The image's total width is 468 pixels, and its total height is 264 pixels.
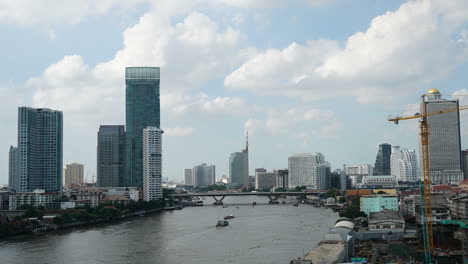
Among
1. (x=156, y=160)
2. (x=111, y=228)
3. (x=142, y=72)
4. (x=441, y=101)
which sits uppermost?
(x=142, y=72)

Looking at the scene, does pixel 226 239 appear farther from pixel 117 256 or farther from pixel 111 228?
pixel 111 228

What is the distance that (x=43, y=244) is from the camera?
79.7 ft

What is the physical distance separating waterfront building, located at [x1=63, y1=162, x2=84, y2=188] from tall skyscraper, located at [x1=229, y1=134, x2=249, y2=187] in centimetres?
4317

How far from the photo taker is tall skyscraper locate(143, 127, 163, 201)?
54.7 meters

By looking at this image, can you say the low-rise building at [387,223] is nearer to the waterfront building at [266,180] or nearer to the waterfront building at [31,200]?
the waterfront building at [31,200]

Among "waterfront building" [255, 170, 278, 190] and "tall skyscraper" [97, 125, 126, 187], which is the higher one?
"tall skyscraper" [97, 125, 126, 187]

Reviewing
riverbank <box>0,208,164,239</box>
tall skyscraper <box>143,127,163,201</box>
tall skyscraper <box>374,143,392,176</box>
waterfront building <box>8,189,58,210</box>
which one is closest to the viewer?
riverbank <box>0,208,164,239</box>

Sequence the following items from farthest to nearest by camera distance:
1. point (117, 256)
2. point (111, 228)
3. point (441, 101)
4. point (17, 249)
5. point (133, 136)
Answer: point (133, 136) < point (441, 101) < point (111, 228) < point (17, 249) < point (117, 256)

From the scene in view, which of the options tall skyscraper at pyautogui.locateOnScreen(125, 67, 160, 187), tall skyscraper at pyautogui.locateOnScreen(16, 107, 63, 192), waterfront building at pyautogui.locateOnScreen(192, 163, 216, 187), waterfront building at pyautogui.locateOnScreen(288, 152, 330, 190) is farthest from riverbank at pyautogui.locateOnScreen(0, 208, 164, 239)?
waterfront building at pyautogui.locateOnScreen(192, 163, 216, 187)

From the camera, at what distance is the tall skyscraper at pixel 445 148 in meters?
65.0

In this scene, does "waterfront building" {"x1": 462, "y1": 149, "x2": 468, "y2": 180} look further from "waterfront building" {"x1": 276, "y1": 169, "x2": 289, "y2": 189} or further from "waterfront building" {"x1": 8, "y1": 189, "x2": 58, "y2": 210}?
"waterfront building" {"x1": 8, "y1": 189, "x2": 58, "y2": 210}

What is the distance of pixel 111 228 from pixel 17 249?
30.7ft

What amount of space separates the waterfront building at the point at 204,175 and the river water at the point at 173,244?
11872 cm

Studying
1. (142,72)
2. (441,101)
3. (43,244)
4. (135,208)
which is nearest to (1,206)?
(135,208)
